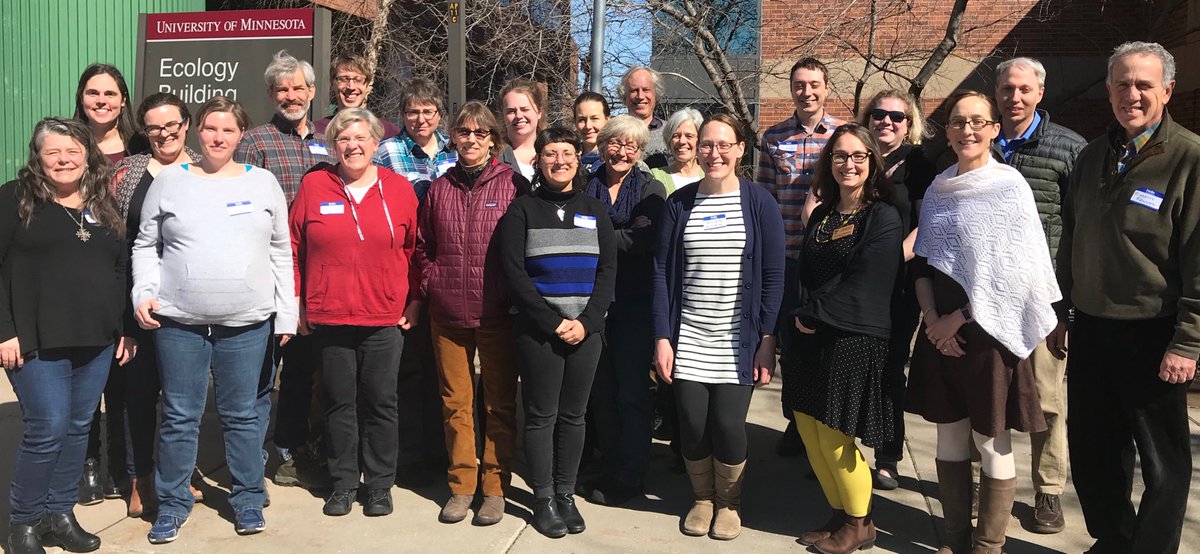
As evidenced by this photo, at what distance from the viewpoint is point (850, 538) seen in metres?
4.04

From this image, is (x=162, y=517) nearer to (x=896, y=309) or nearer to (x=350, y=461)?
(x=350, y=461)

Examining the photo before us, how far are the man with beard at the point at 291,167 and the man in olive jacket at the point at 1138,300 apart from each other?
11.6 ft

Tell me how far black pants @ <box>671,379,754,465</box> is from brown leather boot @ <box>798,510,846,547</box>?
1.44ft

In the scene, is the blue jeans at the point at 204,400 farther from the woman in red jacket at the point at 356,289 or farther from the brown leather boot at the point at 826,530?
the brown leather boot at the point at 826,530

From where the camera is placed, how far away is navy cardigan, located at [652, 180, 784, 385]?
13.4 ft

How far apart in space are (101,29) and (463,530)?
672cm

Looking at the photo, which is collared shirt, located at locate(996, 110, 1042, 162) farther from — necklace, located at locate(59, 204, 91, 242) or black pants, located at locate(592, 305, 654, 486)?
necklace, located at locate(59, 204, 91, 242)

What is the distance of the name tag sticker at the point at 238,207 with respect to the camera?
13.3 feet

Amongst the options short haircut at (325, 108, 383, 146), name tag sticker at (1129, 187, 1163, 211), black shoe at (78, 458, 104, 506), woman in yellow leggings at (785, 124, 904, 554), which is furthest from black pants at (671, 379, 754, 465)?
black shoe at (78, 458, 104, 506)

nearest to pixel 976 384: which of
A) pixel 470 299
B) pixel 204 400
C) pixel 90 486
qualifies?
pixel 470 299

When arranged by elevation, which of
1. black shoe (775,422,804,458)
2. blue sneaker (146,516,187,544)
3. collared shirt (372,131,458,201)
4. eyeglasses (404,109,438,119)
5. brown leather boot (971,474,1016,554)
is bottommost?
blue sneaker (146,516,187,544)

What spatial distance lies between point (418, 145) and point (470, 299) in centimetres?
115

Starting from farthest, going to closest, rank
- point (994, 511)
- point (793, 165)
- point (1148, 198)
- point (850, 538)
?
point (793, 165) → point (850, 538) → point (994, 511) → point (1148, 198)

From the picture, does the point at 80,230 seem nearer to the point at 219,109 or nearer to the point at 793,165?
the point at 219,109
